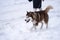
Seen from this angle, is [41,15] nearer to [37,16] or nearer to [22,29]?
[37,16]

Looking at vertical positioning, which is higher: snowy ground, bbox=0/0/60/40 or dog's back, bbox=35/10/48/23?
dog's back, bbox=35/10/48/23

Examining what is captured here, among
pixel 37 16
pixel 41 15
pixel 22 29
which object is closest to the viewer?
pixel 37 16

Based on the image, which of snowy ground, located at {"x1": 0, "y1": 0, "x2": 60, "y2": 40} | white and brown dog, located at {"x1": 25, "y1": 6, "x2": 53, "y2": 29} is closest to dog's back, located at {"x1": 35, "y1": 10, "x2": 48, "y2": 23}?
white and brown dog, located at {"x1": 25, "y1": 6, "x2": 53, "y2": 29}

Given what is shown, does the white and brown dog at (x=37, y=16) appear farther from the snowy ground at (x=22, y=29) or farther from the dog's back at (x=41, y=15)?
the snowy ground at (x=22, y=29)

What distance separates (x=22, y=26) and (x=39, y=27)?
Answer: 0.70 m

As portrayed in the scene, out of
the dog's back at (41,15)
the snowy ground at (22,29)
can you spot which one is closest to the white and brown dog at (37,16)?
the dog's back at (41,15)

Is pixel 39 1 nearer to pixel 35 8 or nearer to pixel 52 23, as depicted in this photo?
pixel 35 8

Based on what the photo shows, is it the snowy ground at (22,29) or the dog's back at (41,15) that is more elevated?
the dog's back at (41,15)

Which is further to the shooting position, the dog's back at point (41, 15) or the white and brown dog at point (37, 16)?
the dog's back at point (41, 15)

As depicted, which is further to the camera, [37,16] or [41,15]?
[41,15]

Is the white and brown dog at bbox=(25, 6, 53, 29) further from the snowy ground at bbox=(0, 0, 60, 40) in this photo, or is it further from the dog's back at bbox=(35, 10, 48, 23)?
the snowy ground at bbox=(0, 0, 60, 40)

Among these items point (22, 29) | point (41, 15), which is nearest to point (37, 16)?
point (41, 15)

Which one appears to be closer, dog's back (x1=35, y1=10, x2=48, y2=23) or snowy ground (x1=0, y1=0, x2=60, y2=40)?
snowy ground (x1=0, y1=0, x2=60, y2=40)

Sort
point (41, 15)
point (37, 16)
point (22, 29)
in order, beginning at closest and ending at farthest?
1. point (37, 16)
2. point (41, 15)
3. point (22, 29)
